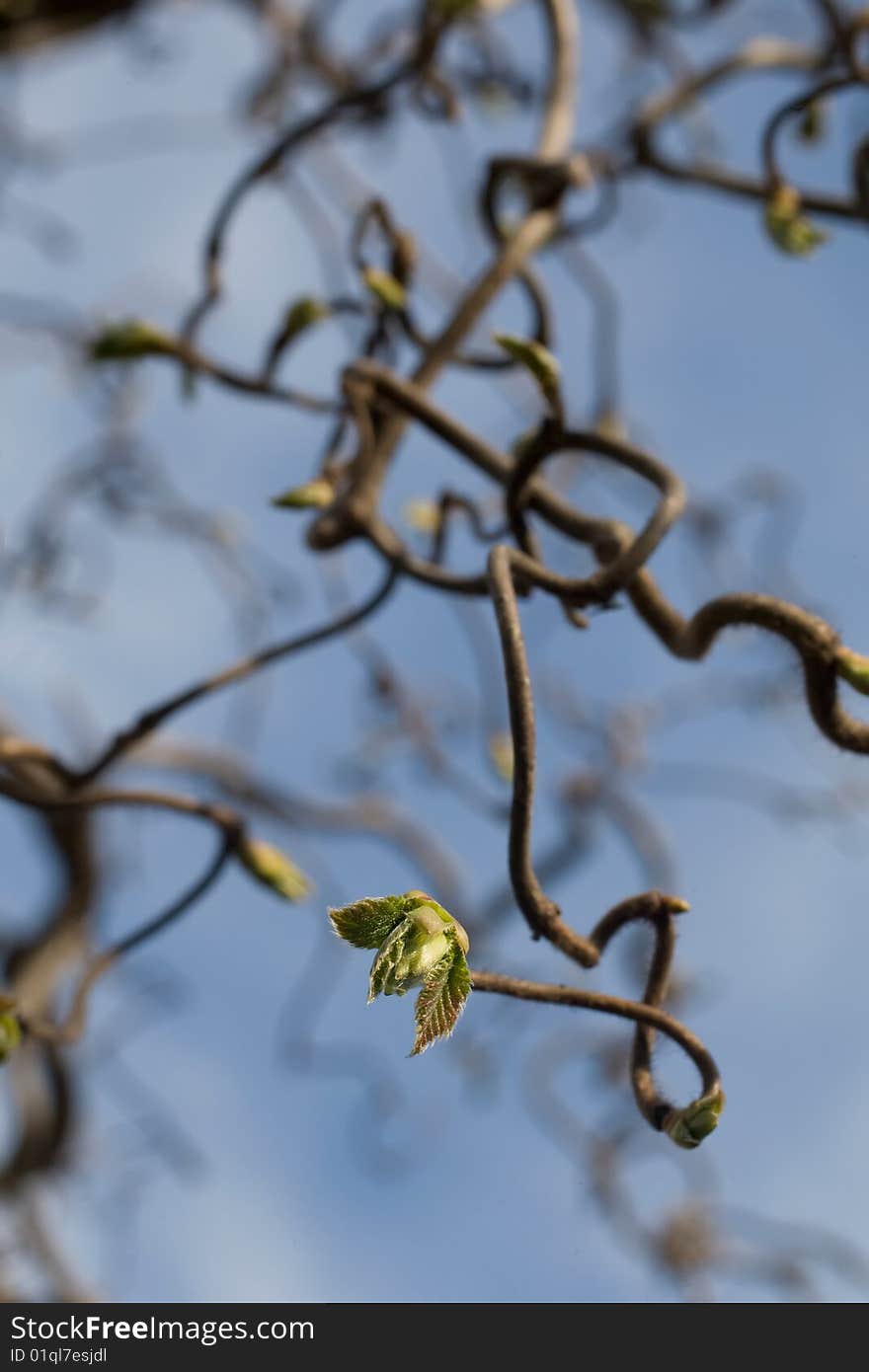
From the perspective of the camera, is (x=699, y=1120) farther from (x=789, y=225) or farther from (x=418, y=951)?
(x=789, y=225)

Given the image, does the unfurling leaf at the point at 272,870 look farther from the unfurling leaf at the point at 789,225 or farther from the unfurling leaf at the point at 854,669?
the unfurling leaf at the point at 789,225

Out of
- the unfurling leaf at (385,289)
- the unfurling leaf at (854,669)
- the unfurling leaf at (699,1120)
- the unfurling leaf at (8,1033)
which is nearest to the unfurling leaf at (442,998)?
the unfurling leaf at (699,1120)

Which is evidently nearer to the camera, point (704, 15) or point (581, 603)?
point (581, 603)

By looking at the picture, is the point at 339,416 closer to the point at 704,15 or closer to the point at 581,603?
the point at 581,603

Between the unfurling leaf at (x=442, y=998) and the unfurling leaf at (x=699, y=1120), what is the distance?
0.47ft

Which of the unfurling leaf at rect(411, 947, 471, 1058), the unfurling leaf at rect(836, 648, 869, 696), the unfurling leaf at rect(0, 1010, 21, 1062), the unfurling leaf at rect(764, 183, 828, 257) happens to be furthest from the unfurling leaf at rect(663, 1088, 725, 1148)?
the unfurling leaf at rect(764, 183, 828, 257)

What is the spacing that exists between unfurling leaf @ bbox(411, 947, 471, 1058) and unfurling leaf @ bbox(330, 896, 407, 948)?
36 millimetres

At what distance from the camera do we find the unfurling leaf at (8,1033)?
1.00 metres

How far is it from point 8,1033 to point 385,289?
0.82 meters

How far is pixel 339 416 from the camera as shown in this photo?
1.30m

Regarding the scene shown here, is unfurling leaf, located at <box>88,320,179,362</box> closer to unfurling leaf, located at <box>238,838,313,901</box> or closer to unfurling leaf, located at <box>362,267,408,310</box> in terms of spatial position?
unfurling leaf, located at <box>362,267,408,310</box>

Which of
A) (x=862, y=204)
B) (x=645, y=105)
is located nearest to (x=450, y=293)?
(x=645, y=105)
